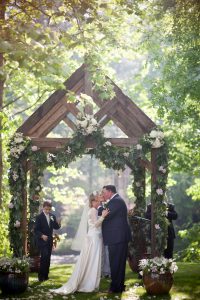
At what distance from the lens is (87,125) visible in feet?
35.2

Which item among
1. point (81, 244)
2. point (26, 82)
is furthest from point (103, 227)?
point (26, 82)

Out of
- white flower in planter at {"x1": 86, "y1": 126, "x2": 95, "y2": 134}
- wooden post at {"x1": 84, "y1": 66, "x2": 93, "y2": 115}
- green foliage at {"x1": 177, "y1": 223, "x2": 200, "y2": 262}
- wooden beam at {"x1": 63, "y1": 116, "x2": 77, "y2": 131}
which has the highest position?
wooden post at {"x1": 84, "y1": 66, "x2": 93, "y2": 115}

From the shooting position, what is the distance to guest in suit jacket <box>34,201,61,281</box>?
442 inches

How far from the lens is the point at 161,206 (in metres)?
10.5

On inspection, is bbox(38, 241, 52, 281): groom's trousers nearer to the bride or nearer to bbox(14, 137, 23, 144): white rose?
the bride

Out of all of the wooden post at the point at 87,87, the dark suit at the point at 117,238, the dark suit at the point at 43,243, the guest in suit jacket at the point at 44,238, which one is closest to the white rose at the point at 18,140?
the wooden post at the point at 87,87

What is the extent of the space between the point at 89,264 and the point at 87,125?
3.05m

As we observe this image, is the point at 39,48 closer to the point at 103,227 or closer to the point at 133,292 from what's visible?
the point at 103,227

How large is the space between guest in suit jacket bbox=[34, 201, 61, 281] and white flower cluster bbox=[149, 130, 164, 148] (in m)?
2.97

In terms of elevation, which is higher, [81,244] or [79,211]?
[79,211]

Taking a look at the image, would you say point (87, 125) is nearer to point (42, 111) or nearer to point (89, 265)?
point (42, 111)

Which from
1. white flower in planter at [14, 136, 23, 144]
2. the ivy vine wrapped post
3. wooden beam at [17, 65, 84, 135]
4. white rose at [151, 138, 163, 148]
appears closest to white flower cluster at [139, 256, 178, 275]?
the ivy vine wrapped post

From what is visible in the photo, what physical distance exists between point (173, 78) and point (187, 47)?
62.8 inches

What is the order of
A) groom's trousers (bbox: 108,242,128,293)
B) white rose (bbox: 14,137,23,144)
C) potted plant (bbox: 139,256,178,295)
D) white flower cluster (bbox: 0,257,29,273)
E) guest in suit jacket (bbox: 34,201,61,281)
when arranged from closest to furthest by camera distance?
potted plant (bbox: 139,256,178,295) → white flower cluster (bbox: 0,257,29,273) → groom's trousers (bbox: 108,242,128,293) → white rose (bbox: 14,137,23,144) → guest in suit jacket (bbox: 34,201,61,281)
